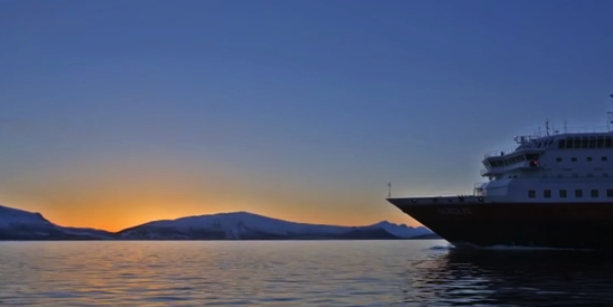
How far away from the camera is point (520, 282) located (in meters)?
32.2

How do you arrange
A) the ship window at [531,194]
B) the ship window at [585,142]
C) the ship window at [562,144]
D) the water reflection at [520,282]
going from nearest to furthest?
the water reflection at [520,282] → the ship window at [531,194] → the ship window at [585,142] → the ship window at [562,144]

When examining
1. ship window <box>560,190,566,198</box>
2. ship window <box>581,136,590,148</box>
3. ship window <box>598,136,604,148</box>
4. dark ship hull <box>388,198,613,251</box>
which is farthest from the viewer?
ship window <box>581,136,590,148</box>

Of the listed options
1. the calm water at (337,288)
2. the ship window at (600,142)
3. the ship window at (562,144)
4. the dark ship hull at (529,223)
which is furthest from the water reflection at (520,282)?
the ship window at (600,142)

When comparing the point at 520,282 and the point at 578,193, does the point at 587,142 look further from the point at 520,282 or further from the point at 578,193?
the point at 520,282

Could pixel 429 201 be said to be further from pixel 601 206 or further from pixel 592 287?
pixel 592 287

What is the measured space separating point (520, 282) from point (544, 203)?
1086 inches

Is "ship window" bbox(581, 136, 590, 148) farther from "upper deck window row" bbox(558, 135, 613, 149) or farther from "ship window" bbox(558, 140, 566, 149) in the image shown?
"ship window" bbox(558, 140, 566, 149)

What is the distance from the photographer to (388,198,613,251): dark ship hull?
57.6 m

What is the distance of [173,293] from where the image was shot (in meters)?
29.2

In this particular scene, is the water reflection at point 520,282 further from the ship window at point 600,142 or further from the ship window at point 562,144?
the ship window at point 600,142

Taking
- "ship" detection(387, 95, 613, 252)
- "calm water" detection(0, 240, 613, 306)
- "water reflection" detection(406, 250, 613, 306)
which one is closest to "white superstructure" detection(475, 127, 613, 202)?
"ship" detection(387, 95, 613, 252)

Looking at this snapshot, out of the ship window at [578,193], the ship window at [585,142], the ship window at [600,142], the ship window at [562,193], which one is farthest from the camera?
the ship window at [585,142]

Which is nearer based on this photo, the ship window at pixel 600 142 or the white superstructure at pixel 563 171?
the white superstructure at pixel 563 171

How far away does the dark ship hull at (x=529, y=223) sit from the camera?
57562mm
